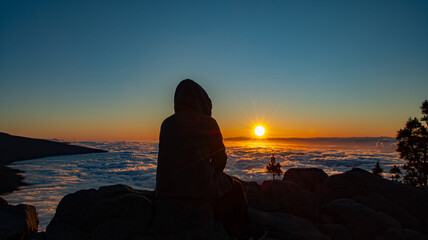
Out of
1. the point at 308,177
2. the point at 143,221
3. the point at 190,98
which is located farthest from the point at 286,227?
the point at 308,177

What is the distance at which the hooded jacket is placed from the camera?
3.42m

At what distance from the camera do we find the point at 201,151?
3490 mm

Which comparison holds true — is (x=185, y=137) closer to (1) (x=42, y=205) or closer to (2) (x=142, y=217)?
(2) (x=142, y=217)

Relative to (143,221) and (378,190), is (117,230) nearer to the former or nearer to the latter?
(143,221)

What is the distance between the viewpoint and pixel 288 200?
9172 millimetres

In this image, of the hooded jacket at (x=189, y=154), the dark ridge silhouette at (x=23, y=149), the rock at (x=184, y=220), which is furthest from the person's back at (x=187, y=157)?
the dark ridge silhouette at (x=23, y=149)

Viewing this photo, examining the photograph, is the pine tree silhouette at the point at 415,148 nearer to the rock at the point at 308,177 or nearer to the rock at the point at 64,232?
the rock at the point at 308,177

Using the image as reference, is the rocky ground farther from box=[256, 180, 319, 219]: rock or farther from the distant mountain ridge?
the distant mountain ridge

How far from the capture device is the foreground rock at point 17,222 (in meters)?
5.27

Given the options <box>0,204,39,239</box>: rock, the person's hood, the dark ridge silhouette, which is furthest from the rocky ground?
the dark ridge silhouette

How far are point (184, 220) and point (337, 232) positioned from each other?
21.9 ft

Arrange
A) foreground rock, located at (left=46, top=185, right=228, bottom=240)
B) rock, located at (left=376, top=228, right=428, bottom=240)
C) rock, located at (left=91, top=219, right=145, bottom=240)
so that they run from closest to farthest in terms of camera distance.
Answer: foreground rock, located at (left=46, top=185, right=228, bottom=240)
rock, located at (left=91, top=219, right=145, bottom=240)
rock, located at (left=376, top=228, right=428, bottom=240)

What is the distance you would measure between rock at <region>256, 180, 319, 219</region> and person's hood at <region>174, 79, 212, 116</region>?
6813mm

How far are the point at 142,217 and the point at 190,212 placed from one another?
94 centimetres
